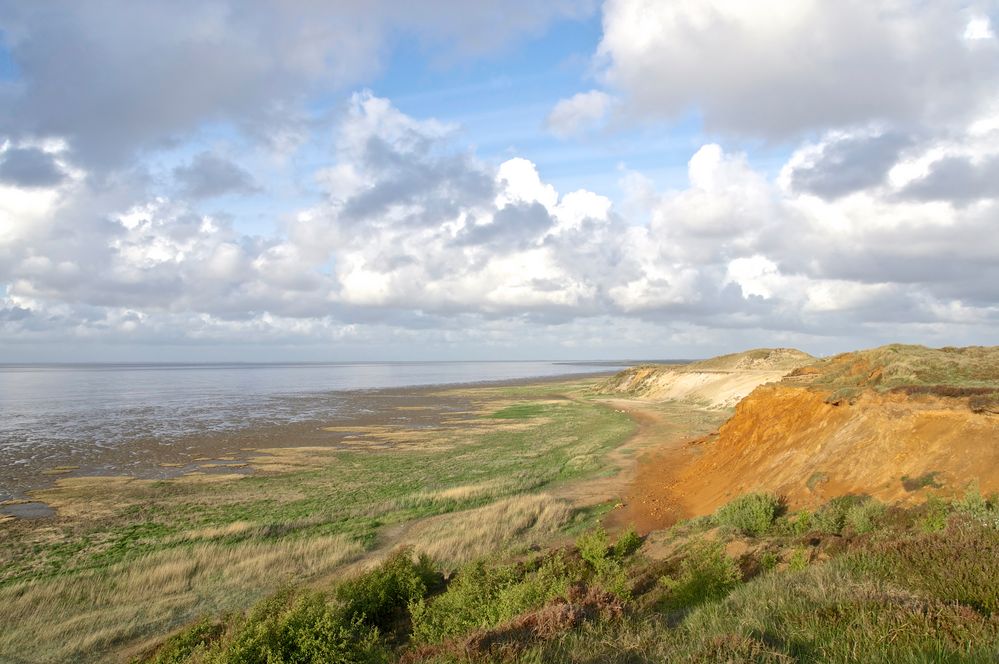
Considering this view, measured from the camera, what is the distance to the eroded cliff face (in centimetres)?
1452

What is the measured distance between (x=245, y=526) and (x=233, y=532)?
64cm

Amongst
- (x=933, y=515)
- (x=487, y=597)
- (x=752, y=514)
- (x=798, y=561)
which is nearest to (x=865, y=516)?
(x=933, y=515)

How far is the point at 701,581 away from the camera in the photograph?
981cm

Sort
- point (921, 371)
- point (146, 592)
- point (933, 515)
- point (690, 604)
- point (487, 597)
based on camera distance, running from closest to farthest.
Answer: point (690, 604)
point (487, 597)
point (933, 515)
point (146, 592)
point (921, 371)

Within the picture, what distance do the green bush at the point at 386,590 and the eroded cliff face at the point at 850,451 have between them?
1136 centimetres

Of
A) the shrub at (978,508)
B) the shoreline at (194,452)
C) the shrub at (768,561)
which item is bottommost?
the shoreline at (194,452)

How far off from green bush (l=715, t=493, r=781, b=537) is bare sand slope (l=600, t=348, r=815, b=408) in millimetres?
41208

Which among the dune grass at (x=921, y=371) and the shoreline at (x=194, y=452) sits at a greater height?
the dune grass at (x=921, y=371)

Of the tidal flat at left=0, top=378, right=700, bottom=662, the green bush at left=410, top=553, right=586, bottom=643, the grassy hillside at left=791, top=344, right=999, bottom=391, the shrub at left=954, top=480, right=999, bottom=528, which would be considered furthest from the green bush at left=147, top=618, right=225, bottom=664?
the grassy hillside at left=791, top=344, right=999, bottom=391

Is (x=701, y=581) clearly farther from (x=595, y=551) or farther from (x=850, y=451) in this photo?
(x=850, y=451)

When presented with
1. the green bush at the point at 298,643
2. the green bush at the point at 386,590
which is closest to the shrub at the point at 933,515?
the green bush at the point at 386,590

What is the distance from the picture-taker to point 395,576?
11.9 metres

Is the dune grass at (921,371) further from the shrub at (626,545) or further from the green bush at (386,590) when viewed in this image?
the green bush at (386,590)

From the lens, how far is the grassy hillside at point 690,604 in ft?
18.0
